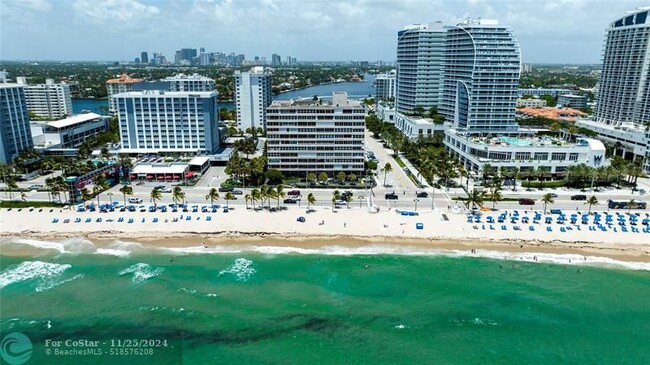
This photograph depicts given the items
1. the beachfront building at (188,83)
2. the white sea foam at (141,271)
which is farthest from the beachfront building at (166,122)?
the white sea foam at (141,271)

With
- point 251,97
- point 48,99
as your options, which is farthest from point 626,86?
point 48,99

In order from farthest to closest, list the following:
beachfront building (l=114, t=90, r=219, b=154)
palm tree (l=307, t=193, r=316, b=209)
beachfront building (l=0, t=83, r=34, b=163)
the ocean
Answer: beachfront building (l=114, t=90, r=219, b=154) < beachfront building (l=0, t=83, r=34, b=163) < palm tree (l=307, t=193, r=316, b=209) < the ocean

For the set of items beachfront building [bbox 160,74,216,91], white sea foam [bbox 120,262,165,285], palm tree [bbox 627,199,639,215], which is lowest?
white sea foam [bbox 120,262,165,285]

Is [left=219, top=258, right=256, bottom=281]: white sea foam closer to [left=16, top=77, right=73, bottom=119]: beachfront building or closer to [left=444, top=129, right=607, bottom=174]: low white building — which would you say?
[left=444, top=129, right=607, bottom=174]: low white building

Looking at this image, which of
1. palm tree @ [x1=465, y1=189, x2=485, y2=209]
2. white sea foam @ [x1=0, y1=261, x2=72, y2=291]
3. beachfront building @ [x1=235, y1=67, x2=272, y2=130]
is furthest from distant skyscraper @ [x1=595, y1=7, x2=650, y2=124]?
white sea foam @ [x1=0, y1=261, x2=72, y2=291]

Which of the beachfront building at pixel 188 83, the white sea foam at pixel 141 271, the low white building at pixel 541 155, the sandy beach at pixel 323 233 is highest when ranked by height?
the beachfront building at pixel 188 83

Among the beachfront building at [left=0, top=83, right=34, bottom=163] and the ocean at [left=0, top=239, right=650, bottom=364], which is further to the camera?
the beachfront building at [left=0, top=83, right=34, bottom=163]

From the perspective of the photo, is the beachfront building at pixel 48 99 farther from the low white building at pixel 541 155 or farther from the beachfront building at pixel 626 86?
the beachfront building at pixel 626 86
